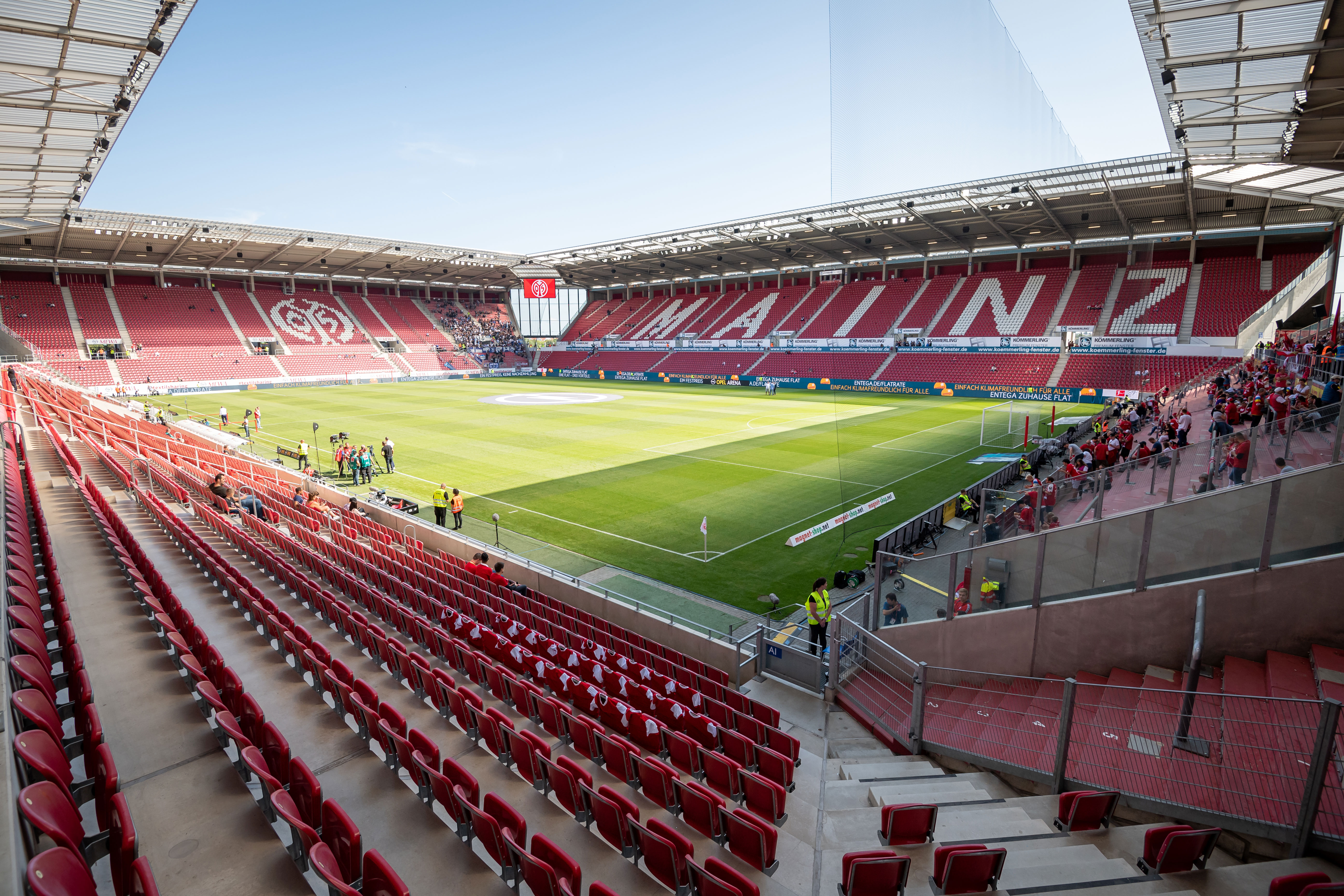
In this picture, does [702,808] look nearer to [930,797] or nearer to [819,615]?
[930,797]

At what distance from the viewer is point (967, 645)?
8594 mm

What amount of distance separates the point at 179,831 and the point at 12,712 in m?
1.33

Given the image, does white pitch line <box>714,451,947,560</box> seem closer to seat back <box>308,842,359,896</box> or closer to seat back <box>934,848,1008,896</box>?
seat back <box>934,848,1008,896</box>

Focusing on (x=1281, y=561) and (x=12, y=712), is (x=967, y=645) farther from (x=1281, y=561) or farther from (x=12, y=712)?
(x=12, y=712)

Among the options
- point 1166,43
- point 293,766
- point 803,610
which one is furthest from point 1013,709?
point 1166,43

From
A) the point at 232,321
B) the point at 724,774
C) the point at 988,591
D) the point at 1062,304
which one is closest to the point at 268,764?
the point at 724,774

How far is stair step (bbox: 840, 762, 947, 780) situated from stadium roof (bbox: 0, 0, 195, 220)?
19837 mm

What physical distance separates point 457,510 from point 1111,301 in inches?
2003

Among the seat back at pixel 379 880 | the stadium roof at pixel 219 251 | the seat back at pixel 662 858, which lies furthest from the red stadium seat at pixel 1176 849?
the stadium roof at pixel 219 251

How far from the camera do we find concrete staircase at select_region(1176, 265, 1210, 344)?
137 ft

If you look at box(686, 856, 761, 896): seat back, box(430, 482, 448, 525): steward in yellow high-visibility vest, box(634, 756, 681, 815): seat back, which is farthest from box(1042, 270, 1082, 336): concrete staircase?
box(686, 856, 761, 896): seat back

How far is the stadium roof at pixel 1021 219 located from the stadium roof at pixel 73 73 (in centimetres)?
2529

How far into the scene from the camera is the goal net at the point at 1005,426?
2853 centimetres

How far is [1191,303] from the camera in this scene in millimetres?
43281
